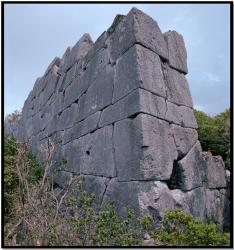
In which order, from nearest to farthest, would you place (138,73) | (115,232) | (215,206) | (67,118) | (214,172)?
(115,232), (138,73), (215,206), (214,172), (67,118)

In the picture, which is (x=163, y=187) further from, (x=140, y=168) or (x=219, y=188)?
(x=219, y=188)

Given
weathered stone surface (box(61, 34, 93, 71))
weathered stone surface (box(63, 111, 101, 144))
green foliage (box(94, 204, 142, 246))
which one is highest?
weathered stone surface (box(61, 34, 93, 71))

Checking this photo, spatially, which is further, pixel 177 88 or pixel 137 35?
pixel 177 88

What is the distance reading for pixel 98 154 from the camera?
5504 mm

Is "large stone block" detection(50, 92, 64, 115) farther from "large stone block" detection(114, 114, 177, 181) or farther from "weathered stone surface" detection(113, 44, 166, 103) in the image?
"large stone block" detection(114, 114, 177, 181)

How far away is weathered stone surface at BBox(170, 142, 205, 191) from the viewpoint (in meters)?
4.96

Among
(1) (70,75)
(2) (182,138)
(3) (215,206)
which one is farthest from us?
(1) (70,75)

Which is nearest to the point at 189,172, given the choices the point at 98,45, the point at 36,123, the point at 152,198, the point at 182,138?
the point at 182,138

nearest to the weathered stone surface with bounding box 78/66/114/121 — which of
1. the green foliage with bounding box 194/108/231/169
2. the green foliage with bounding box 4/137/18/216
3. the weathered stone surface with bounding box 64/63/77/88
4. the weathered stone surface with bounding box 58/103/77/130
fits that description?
the weathered stone surface with bounding box 58/103/77/130

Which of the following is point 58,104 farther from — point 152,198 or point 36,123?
point 152,198

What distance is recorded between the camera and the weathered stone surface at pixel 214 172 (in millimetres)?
5539

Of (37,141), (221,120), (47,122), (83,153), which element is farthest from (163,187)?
(37,141)

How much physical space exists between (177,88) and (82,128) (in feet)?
5.94

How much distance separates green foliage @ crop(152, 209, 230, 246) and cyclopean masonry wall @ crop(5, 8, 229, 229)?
0.66m
